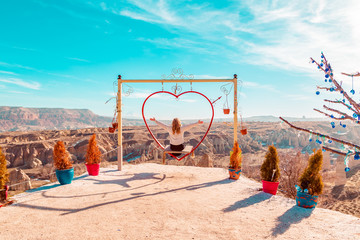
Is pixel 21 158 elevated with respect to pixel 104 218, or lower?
lower

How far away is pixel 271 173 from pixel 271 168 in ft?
0.48

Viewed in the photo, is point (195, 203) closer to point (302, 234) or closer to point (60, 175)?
point (302, 234)

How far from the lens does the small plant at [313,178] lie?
5.18 meters

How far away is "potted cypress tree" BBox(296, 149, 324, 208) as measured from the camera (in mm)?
5160

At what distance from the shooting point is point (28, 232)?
3982 mm

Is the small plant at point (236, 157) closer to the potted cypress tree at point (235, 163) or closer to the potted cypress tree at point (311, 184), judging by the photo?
the potted cypress tree at point (235, 163)

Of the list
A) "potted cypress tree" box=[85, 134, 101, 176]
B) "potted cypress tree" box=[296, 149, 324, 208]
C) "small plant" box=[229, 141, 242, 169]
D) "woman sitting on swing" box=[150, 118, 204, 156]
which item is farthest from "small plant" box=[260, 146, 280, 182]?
"potted cypress tree" box=[85, 134, 101, 176]

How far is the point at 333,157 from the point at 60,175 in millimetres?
60456

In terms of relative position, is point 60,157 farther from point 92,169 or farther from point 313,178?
point 313,178

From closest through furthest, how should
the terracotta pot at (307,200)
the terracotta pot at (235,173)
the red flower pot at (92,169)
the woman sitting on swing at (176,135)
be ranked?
the terracotta pot at (307,200) → the terracotta pot at (235,173) → the red flower pot at (92,169) → the woman sitting on swing at (176,135)

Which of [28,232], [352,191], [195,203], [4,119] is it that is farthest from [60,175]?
[4,119]

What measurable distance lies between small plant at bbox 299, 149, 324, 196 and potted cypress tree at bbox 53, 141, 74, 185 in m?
6.52

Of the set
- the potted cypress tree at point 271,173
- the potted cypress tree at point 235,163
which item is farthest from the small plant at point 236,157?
the potted cypress tree at point 271,173

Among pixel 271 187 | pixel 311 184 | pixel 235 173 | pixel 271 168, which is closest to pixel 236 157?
pixel 235 173
